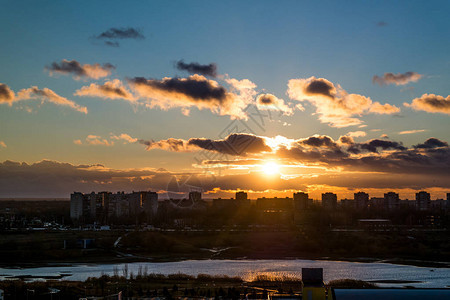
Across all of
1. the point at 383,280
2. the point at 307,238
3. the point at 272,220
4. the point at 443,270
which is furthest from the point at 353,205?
the point at 383,280

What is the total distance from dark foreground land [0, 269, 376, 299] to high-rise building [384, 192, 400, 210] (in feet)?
373

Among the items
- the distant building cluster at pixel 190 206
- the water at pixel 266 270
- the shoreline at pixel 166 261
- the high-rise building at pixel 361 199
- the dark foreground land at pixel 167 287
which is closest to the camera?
the dark foreground land at pixel 167 287

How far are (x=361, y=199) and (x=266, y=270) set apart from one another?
106 m

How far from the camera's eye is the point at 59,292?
38.2 metres

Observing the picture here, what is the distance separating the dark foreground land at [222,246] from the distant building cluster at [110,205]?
37.5 metres

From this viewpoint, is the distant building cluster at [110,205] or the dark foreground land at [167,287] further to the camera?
the distant building cluster at [110,205]

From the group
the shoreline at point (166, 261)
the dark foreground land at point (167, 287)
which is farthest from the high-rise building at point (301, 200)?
the dark foreground land at point (167, 287)

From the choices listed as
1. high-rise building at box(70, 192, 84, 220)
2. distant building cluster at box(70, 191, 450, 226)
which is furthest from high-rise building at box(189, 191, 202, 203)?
high-rise building at box(70, 192, 84, 220)

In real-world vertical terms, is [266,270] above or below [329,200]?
below

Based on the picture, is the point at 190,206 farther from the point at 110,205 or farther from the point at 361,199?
the point at 361,199

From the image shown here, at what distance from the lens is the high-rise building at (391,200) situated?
152 metres

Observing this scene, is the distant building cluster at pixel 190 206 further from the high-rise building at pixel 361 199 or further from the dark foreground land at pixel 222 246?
the dark foreground land at pixel 222 246

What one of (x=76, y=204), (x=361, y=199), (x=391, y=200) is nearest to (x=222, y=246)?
(x=76, y=204)

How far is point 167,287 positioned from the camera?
42.3 m
